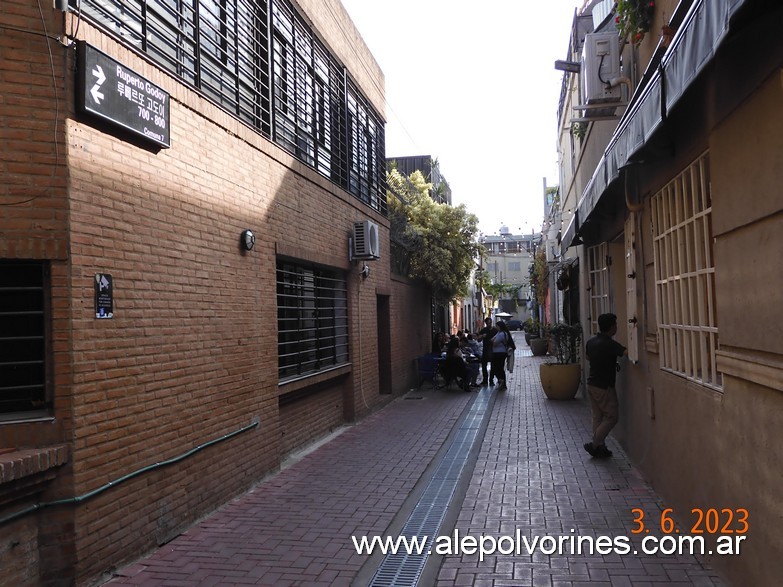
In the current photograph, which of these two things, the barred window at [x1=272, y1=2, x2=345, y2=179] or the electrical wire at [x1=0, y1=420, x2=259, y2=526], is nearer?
the electrical wire at [x1=0, y1=420, x2=259, y2=526]

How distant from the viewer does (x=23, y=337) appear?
4586 millimetres

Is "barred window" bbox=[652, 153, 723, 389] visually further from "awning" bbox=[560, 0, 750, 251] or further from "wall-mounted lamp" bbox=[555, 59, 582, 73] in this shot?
"wall-mounted lamp" bbox=[555, 59, 582, 73]

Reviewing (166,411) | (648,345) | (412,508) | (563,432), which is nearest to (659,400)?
(648,345)

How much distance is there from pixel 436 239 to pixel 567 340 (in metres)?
4.71

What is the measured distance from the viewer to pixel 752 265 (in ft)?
12.5

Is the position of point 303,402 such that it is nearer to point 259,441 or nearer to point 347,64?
point 259,441

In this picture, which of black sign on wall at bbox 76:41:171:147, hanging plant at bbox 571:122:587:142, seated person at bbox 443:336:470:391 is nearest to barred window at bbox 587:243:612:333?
hanging plant at bbox 571:122:587:142

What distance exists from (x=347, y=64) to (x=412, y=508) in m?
8.59

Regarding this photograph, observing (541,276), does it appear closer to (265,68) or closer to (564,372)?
(564,372)

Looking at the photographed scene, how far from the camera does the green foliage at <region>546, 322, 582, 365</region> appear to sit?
13586mm

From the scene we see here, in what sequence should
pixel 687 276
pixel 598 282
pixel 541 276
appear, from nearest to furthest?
pixel 687 276
pixel 598 282
pixel 541 276

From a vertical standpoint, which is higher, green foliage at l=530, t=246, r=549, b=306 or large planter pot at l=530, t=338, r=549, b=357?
green foliage at l=530, t=246, r=549, b=306

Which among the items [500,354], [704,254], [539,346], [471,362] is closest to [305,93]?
[704,254]

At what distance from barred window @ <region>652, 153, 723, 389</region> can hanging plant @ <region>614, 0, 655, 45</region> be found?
6.03 feet
